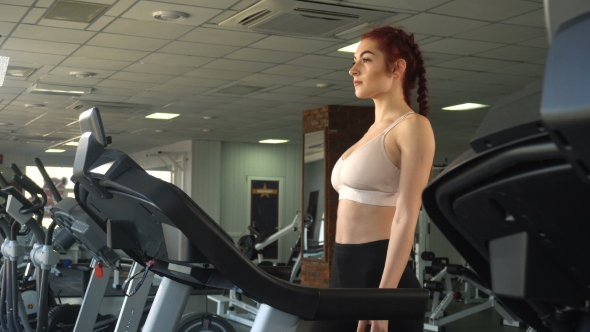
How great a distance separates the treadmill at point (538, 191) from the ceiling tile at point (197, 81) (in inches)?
291

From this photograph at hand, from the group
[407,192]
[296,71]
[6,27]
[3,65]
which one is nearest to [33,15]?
[6,27]

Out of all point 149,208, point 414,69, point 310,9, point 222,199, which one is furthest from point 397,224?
point 222,199

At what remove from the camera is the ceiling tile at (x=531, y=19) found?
16.6 ft

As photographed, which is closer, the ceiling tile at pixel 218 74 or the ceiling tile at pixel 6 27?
the ceiling tile at pixel 6 27

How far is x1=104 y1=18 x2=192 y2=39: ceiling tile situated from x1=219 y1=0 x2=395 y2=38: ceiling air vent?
1.42 feet

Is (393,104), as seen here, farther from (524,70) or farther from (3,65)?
(3,65)

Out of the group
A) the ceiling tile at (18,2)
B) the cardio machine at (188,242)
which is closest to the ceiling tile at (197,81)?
the ceiling tile at (18,2)

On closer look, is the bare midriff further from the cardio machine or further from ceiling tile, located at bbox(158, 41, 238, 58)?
ceiling tile, located at bbox(158, 41, 238, 58)

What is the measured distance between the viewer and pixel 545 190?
18.5 inches

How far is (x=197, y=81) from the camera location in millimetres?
7988

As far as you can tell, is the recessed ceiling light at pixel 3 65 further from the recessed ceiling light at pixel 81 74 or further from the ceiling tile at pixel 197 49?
the ceiling tile at pixel 197 49

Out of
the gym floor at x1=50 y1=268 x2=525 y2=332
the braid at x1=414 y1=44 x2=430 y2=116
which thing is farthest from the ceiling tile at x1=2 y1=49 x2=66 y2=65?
the braid at x1=414 y1=44 x2=430 y2=116

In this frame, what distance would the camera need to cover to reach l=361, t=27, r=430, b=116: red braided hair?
5.53ft

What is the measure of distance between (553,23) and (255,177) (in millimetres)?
14285
